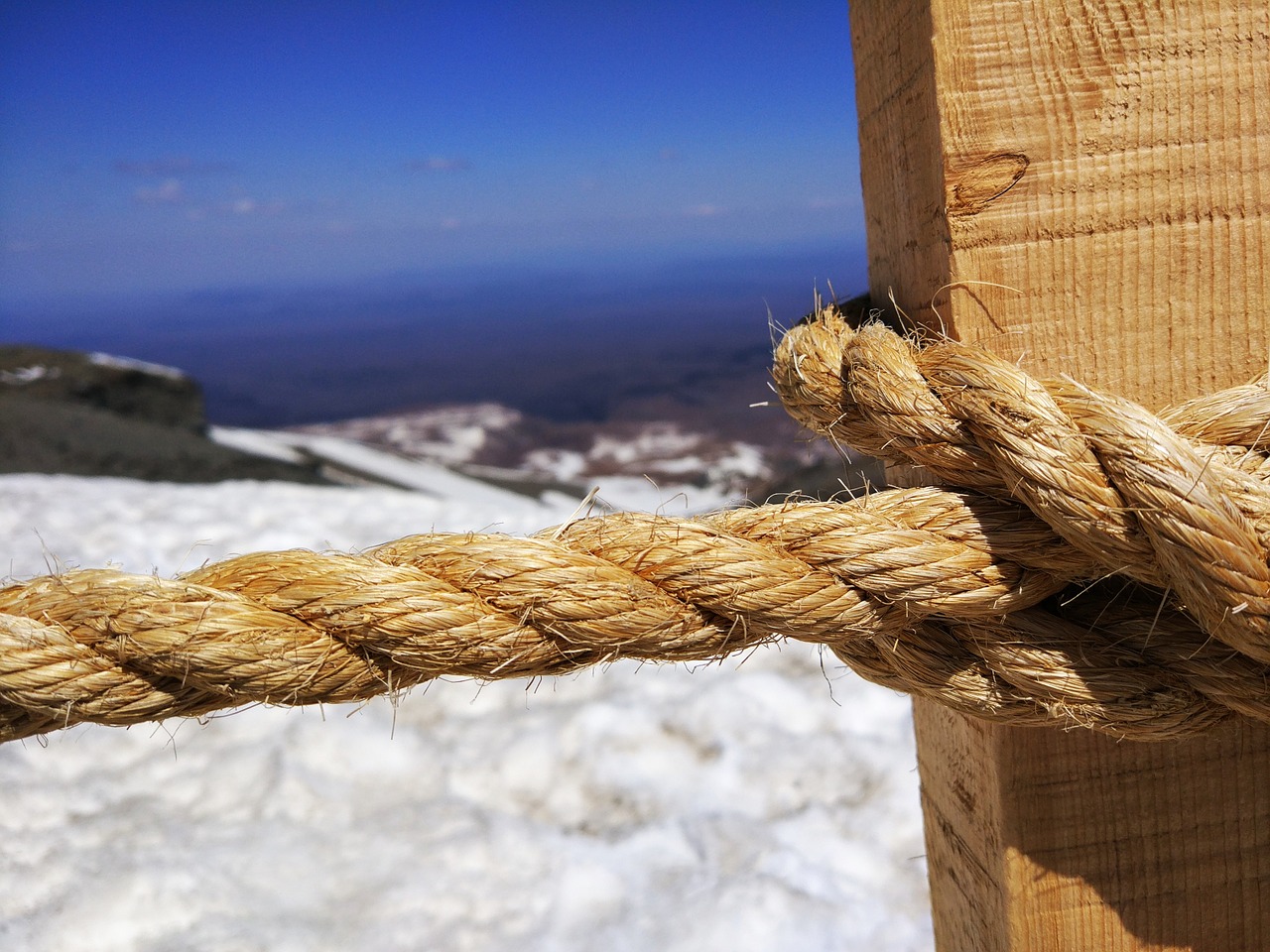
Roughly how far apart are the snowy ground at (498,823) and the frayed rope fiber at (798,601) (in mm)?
769

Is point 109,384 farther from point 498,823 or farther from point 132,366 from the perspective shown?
point 498,823

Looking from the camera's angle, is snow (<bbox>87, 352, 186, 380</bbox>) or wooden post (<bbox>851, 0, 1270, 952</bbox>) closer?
wooden post (<bbox>851, 0, 1270, 952</bbox>)

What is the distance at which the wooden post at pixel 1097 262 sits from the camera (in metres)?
0.79

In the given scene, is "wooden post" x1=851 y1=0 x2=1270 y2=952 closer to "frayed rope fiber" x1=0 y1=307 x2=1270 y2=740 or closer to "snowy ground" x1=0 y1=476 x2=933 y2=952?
"frayed rope fiber" x1=0 y1=307 x2=1270 y2=740

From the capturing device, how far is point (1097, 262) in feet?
2.68

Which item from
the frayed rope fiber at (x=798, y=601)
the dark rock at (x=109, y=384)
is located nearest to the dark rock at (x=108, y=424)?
the dark rock at (x=109, y=384)

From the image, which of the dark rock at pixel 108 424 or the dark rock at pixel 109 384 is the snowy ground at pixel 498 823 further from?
the dark rock at pixel 109 384

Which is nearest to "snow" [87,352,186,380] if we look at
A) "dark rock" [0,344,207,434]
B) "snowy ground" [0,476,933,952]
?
"dark rock" [0,344,207,434]

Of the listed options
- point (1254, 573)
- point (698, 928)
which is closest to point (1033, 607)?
point (1254, 573)

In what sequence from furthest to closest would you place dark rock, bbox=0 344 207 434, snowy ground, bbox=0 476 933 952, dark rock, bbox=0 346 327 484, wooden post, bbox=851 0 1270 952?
dark rock, bbox=0 344 207 434, dark rock, bbox=0 346 327 484, snowy ground, bbox=0 476 933 952, wooden post, bbox=851 0 1270 952

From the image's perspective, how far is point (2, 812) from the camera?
2080 mm

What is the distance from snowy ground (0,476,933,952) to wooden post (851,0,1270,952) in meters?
0.71

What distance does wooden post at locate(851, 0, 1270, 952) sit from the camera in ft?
2.58

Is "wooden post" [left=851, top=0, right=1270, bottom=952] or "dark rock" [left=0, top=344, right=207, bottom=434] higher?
"wooden post" [left=851, top=0, right=1270, bottom=952]
